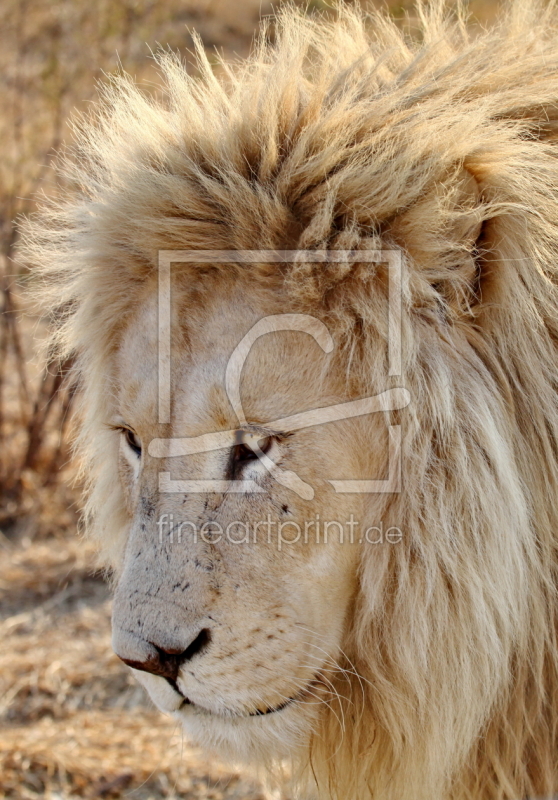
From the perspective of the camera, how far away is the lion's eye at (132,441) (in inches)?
83.5

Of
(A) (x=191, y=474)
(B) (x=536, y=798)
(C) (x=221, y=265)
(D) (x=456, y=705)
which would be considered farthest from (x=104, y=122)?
(B) (x=536, y=798)

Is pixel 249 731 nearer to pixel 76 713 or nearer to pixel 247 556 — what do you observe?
pixel 247 556

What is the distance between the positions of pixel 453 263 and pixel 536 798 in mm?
1249

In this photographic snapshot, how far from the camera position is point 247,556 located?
175 centimetres

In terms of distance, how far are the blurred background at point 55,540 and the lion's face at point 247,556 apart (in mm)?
1080

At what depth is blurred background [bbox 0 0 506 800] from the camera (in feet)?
8.87

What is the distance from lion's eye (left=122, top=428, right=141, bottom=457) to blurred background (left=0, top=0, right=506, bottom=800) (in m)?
0.87

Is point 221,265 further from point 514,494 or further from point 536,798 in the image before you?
point 536,798

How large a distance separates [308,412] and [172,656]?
581mm

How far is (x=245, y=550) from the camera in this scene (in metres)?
1.75

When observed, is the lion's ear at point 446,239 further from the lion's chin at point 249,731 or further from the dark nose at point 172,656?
the lion's chin at point 249,731

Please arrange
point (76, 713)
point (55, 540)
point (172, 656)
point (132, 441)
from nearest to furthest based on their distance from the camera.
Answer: point (172, 656) < point (132, 441) < point (76, 713) < point (55, 540)

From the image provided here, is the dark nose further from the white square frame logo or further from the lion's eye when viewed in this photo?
the lion's eye

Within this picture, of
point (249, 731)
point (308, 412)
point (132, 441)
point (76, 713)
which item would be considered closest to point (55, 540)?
point (76, 713)
